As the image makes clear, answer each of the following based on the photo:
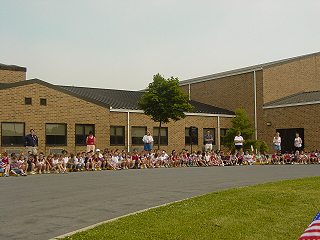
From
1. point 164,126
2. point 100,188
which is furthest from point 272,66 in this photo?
point 100,188

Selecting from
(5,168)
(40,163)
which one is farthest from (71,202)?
(40,163)

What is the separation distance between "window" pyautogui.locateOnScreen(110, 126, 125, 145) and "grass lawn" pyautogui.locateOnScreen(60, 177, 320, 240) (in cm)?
2087

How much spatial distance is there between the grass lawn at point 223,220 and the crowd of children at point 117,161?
36.4 feet

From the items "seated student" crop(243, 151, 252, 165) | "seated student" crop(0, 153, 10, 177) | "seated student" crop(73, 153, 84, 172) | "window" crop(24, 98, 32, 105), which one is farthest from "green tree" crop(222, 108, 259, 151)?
"seated student" crop(0, 153, 10, 177)

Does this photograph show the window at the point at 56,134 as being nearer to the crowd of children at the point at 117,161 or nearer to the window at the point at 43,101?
the window at the point at 43,101

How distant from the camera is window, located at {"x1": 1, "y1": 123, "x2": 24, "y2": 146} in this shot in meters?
22.7

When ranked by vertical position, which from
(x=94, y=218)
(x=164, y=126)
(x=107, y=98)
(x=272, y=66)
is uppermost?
(x=272, y=66)

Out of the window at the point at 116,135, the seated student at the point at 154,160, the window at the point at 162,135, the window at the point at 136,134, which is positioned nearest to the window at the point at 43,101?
the window at the point at 116,135

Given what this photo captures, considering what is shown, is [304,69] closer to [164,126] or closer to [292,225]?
[164,126]

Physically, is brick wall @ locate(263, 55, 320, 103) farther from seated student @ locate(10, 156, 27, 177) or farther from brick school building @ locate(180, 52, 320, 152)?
seated student @ locate(10, 156, 27, 177)

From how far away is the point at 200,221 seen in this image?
602 cm

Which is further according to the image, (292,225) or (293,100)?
(293,100)

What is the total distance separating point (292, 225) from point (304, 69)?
3636cm

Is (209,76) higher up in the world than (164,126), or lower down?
higher up
